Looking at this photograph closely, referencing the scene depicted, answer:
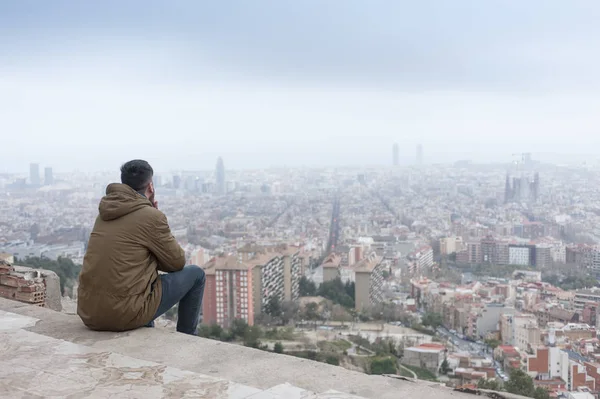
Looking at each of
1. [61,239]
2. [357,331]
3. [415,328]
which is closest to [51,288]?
[357,331]

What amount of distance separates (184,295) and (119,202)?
41 centimetres

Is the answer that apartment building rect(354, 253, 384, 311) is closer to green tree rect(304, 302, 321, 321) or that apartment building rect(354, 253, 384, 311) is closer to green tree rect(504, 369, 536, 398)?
green tree rect(304, 302, 321, 321)

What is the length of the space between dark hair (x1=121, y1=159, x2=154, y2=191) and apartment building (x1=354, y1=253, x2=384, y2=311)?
1801cm

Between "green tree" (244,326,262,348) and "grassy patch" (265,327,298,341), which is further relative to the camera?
"grassy patch" (265,327,298,341)

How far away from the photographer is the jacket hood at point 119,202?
2.04 metres

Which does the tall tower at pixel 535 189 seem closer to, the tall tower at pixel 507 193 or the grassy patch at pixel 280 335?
the tall tower at pixel 507 193

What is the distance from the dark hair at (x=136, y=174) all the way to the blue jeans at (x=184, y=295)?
317 mm

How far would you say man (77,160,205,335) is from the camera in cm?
202

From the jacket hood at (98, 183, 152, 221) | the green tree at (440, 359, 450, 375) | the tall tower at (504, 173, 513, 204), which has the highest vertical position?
the jacket hood at (98, 183, 152, 221)

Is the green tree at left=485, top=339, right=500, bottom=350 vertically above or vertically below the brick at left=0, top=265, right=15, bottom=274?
below

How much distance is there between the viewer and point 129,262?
2016 mm

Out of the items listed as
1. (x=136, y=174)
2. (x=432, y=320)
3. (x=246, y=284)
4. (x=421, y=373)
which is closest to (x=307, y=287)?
(x=246, y=284)

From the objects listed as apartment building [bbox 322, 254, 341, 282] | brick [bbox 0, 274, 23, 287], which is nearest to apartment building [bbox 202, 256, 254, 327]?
apartment building [bbox 322, 254, 341, 282]

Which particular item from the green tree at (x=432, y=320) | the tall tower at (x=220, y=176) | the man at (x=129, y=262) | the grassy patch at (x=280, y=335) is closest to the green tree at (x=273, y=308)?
the grassy patch at (x=280, y=335)
